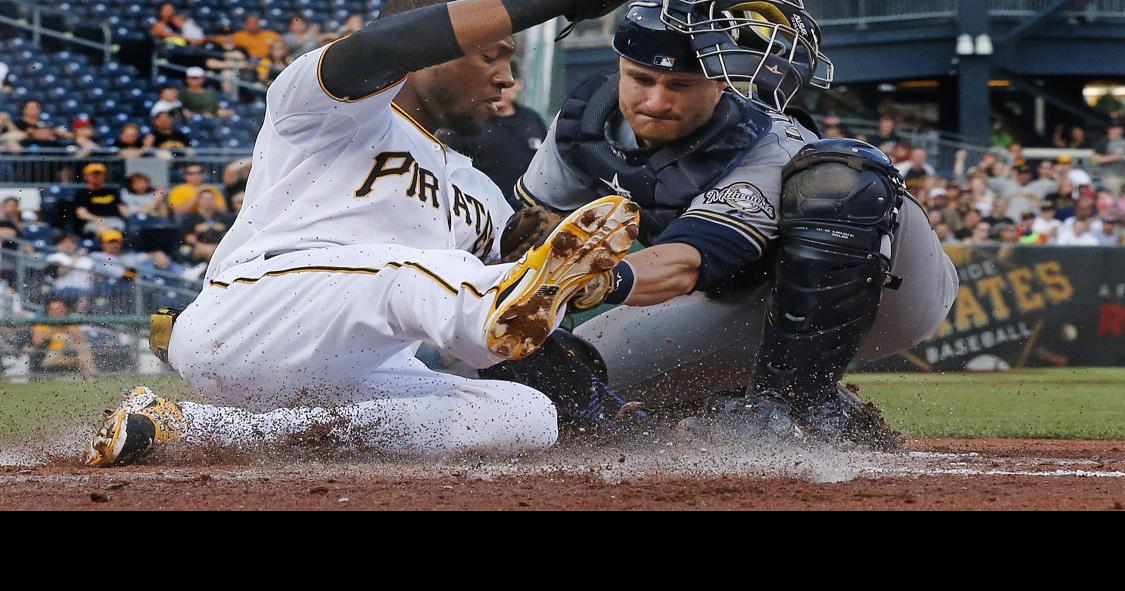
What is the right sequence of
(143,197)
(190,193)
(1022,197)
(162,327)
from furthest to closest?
(1022,197) < (143,197) < (190,193) < (162,327)

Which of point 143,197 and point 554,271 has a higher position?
point 554,271

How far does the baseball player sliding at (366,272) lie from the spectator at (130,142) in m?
5.92

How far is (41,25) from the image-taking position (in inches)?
458

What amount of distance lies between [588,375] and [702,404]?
55 cm

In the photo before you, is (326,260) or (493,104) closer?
(326,260)

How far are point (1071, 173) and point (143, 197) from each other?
698 centimetres

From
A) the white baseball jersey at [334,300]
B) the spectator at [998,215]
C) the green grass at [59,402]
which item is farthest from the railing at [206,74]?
A: the white baseball jersey at [334,300]

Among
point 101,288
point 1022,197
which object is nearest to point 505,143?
point 101,288

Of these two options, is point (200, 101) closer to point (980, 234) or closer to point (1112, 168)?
point (980, 234)

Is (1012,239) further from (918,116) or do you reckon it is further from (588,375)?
(588,375)

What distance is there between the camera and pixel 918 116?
13977mm

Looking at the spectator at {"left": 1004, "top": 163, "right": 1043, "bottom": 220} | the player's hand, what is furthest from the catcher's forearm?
the spectator at {"left": 1004, "top": 163, "right": 1043, "bottom": 220}

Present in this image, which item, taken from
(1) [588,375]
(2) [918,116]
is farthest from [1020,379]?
(1) [588,375]

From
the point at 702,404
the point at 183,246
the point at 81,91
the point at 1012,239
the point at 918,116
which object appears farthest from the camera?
the point at 918,116
